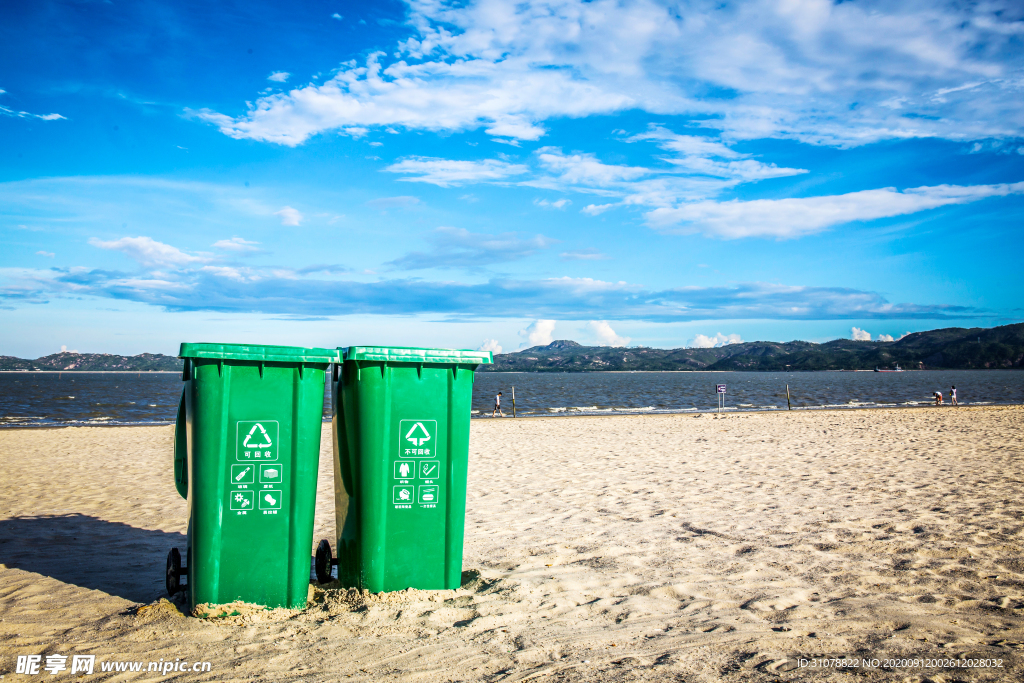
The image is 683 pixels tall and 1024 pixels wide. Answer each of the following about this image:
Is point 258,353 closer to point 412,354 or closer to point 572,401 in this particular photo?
point 412,354

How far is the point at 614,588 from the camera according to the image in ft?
14.5

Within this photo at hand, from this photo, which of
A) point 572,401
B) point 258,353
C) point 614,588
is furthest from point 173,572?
point 572,401

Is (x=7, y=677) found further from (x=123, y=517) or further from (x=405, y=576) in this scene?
(x=123, y=517)

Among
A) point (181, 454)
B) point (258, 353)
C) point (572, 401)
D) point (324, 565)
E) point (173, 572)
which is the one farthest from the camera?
point (572, 401)

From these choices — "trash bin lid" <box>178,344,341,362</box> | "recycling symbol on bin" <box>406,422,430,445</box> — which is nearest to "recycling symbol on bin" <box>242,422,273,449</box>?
"trash bin lid" <box>178,344,341,362</box>

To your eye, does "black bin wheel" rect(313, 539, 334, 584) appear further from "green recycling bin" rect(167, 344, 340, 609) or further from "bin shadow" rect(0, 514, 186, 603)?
"bin shadow" rect(0, 514, 186, 603)

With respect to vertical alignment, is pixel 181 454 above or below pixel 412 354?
below

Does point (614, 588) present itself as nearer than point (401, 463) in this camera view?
No

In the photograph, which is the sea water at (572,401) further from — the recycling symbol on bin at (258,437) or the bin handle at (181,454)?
the recycling symbol on bin at (258,437)

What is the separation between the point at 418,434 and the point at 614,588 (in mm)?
1900

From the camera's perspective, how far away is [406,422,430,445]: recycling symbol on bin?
13.4 feet

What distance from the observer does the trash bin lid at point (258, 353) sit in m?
3.72

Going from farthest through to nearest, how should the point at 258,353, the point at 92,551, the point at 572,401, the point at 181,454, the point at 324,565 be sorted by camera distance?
the point at 572,401
the point at 92,551
the point at 324,565
the point at 181,454
the point at 258,353

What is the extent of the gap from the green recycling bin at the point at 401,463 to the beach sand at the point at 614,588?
0.23m
